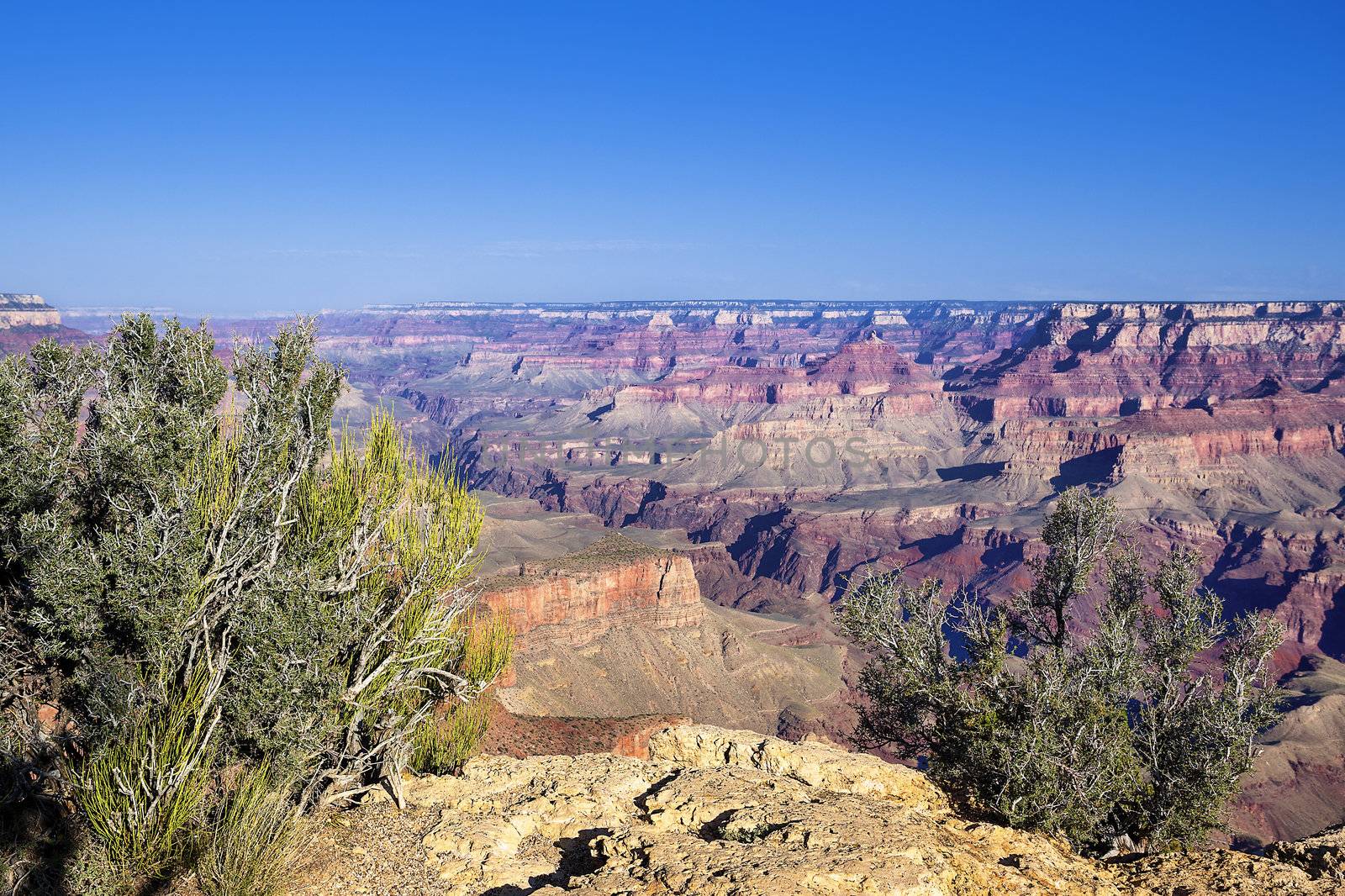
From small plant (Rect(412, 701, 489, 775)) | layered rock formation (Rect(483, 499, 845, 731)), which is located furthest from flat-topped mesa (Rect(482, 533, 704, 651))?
small plant (Rect(412, 701, 489, 775))

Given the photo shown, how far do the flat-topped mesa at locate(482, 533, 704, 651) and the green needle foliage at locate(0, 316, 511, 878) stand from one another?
134ft

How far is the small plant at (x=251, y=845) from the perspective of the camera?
1064 cm

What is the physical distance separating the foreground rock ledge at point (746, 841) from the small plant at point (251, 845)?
1098 mm

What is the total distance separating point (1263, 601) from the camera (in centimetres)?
11569

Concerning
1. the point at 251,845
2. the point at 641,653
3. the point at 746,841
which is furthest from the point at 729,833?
the point at 641,653

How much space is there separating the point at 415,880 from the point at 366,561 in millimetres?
6795

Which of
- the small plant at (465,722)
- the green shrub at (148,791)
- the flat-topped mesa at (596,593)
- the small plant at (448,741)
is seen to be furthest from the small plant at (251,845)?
the flat-topped mesa at (596,593)

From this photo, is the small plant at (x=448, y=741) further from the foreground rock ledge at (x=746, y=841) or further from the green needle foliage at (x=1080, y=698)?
the green needle foliage at (x=1080, y=698)

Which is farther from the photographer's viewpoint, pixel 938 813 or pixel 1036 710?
pixel 1036 710

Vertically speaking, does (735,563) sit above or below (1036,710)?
below

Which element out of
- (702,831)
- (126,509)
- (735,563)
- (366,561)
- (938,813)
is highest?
(126,509)

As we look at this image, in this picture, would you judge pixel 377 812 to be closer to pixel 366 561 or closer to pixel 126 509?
pixel 366 561

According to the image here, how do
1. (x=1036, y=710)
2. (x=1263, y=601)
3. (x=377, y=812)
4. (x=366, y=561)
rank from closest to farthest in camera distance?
(x=377, y=812) < (x=1036, y=710) < (x=366, y=561) < (x=1263, y=601)

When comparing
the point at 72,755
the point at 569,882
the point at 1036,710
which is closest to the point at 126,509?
the point at 72,755
